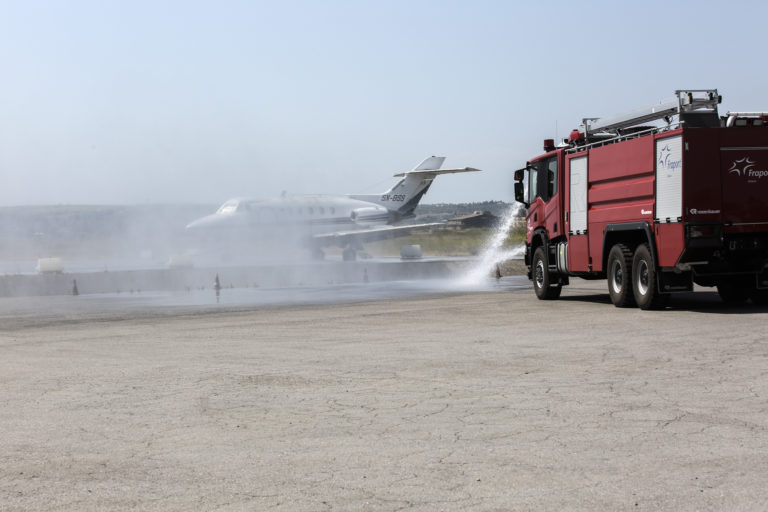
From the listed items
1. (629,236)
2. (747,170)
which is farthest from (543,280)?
(747,170)

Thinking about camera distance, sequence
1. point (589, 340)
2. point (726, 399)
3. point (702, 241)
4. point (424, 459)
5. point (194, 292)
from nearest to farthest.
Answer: point (424, 459) → point (726, 399) → point (589, 340) → point (702, 241) → point (194, 292)

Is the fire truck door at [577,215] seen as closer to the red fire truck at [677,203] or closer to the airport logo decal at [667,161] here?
the red fire truck at [677,203]

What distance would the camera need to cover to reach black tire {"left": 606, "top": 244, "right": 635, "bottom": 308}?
1703cm

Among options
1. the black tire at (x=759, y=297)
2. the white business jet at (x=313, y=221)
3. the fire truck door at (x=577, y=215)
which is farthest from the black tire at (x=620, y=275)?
the white business jet at (x=313, y=221)

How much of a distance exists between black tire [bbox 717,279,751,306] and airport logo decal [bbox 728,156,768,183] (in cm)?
256

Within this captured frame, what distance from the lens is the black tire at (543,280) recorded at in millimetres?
20750

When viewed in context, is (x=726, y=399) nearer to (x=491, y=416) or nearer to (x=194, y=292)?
(x=491, y=416)

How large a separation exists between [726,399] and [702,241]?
749 cm

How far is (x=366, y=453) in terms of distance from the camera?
643cm

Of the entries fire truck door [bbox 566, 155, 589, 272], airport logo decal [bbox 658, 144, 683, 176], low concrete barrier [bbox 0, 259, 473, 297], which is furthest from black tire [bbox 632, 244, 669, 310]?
low concrete barrier [bbox 0, 259, 473, 297]

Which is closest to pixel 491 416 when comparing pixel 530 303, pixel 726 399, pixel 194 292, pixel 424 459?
pixel 424 459

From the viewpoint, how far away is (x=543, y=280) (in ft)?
68.6

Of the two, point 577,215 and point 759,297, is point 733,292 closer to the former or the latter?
point 759,297

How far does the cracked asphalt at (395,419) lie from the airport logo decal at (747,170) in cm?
256
